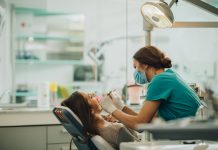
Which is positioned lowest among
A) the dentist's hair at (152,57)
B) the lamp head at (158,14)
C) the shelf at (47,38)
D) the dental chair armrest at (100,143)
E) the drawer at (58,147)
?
the drawer at (58,147)

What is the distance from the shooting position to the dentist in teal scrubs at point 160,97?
2.00m

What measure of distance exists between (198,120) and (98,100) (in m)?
1.30

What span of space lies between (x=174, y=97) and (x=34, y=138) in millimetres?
1233

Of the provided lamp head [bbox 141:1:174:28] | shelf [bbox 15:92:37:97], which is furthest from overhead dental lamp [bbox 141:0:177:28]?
shelf [bbox 15:92:37:97]

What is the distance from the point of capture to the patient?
6.57 ft

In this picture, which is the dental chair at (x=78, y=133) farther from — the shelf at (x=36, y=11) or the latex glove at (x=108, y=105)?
the shelf at (x=36, y=11)

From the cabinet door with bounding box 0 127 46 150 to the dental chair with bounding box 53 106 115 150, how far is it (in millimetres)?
855

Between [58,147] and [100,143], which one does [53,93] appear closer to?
[58,147]

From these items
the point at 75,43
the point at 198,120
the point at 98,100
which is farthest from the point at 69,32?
the point at 198,120

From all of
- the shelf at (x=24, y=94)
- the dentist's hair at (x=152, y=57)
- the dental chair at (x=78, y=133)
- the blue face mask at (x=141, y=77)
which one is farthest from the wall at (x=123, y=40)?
the dental chair at (x=78, y=133)

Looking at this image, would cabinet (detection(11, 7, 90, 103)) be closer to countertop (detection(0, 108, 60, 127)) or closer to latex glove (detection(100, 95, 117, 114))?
countertop (detection(0, 108, 60, 127))

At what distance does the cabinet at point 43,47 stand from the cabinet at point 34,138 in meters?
1.66

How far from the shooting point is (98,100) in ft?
7.38

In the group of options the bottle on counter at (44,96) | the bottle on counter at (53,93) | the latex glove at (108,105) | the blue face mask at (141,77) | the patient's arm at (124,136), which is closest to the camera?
the patient's arm at (124,136)
